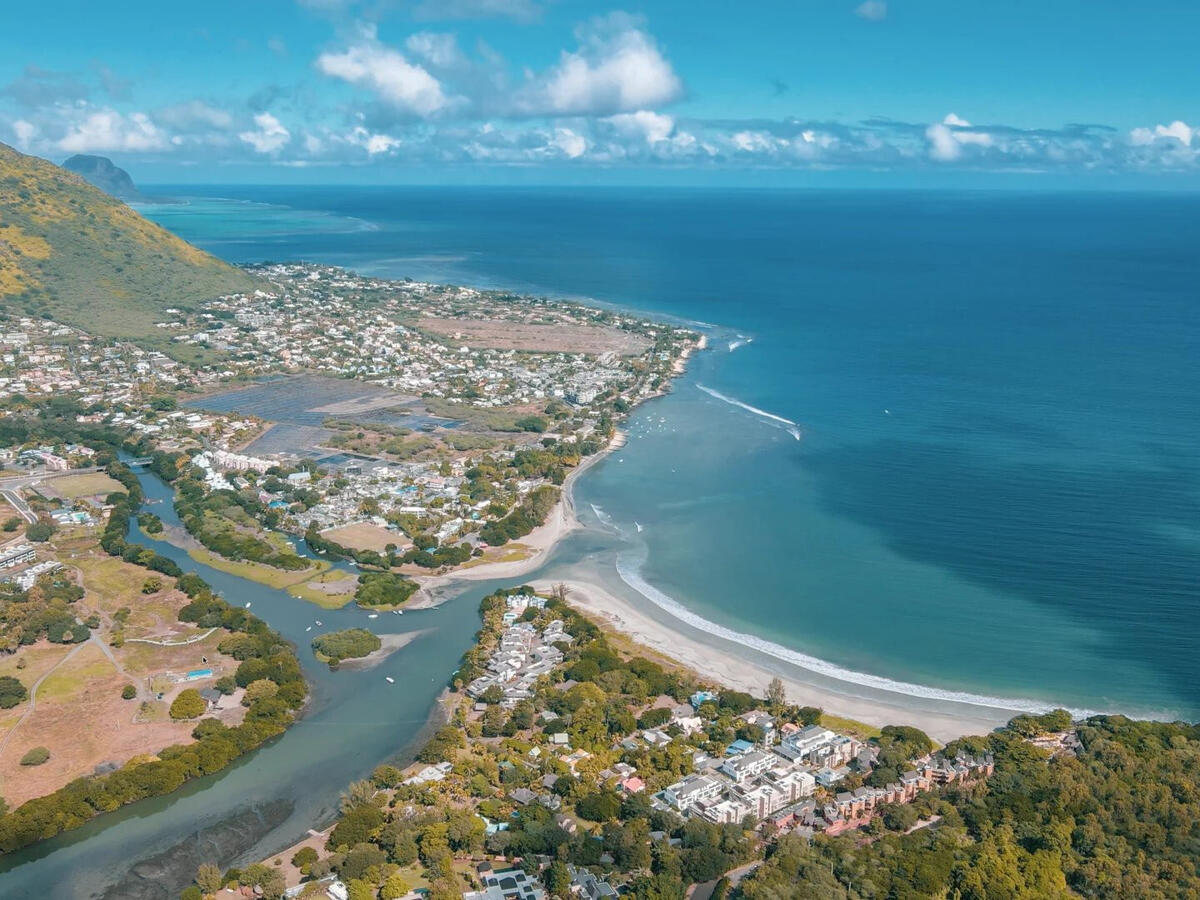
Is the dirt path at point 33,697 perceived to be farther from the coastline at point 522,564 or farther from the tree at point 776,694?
the tree at point 776,694

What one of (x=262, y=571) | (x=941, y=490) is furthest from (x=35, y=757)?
(x=941, y=490)

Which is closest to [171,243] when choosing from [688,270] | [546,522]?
[688,270]

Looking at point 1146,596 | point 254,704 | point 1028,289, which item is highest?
point 1028,289

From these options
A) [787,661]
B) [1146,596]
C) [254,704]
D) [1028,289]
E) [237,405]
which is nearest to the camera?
[254,704]

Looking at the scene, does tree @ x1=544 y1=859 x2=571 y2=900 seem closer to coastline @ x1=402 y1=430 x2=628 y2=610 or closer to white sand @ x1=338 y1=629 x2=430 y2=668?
white sand @ x1=338 y1=629 x2=430 y2=668

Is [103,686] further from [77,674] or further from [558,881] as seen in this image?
[558,881]

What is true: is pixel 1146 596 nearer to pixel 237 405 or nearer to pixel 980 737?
pixel 980 737

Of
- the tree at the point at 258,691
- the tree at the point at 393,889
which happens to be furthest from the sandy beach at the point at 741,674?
the tree at the point at 393,889
